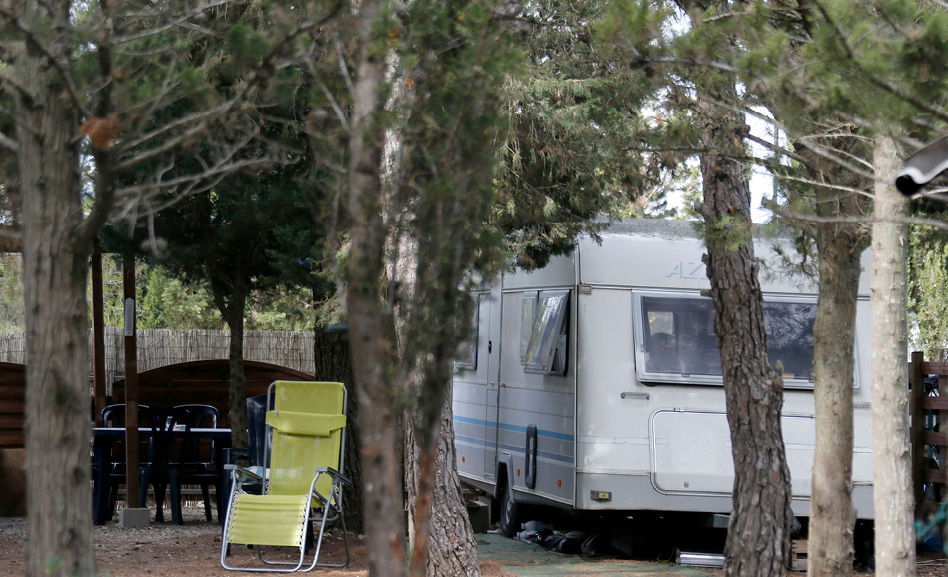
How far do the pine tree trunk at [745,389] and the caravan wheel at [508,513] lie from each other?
3.41m

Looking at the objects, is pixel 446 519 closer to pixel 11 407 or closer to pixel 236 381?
pixel 236 381

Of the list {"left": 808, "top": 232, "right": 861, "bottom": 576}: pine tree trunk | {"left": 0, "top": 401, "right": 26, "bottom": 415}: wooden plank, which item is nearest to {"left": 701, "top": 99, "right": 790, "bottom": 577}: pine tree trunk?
{"left": 808, "top": 232, "right": 861, "bottom": 576}: pine tree trunk

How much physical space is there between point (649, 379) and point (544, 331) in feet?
3.58

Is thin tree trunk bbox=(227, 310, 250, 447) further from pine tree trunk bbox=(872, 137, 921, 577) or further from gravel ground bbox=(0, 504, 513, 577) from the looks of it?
pine tree trunk bbox=(872, 137, 921, 577)

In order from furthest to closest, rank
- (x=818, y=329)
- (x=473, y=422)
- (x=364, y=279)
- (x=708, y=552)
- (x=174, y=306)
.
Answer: (x=174, y=306) < (x=473, y=422) < (x=708, y=552) < (x=818, y=329) < (x=364, y=279)

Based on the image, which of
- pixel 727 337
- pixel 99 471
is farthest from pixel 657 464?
pixel 99 471

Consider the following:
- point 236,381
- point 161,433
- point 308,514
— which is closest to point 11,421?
point 161,433

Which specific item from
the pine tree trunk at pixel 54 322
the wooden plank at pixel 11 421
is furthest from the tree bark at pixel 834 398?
the wooden plank at pixel 11 421

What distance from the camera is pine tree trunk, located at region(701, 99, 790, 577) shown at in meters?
6.29

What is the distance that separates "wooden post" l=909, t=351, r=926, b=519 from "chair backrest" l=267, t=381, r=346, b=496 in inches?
185

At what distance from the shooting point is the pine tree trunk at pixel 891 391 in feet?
16.8

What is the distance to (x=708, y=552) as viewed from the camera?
332 inches

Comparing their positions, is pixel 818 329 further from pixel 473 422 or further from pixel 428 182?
pixel 473 422

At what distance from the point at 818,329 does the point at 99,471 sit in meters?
6.46
